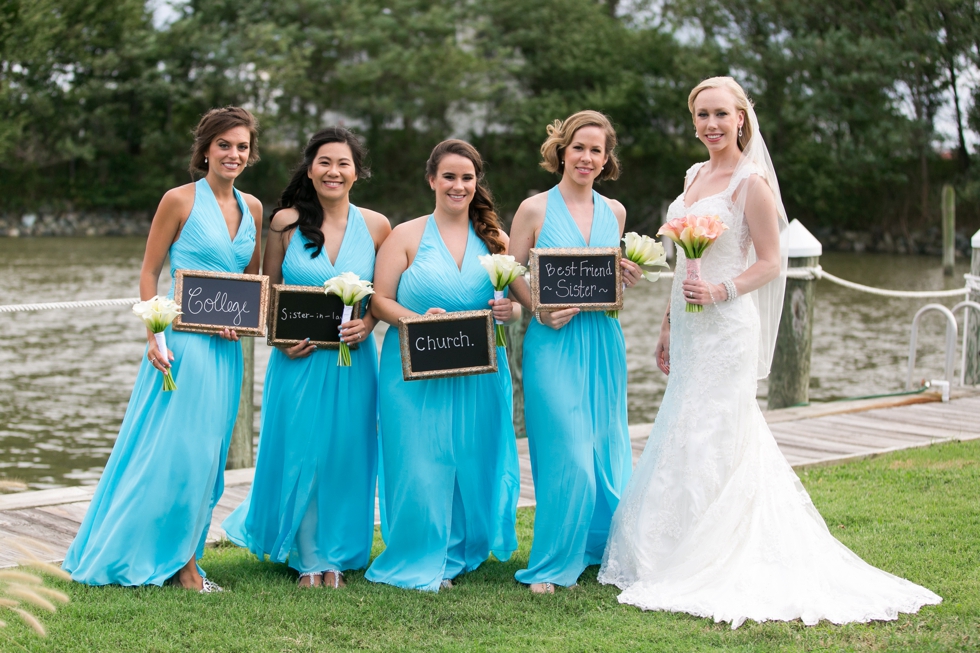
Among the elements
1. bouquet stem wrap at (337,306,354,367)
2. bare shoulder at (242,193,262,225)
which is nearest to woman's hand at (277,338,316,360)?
bouquet stem wrap at (337,306,354,367)

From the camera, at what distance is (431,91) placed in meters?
39.9

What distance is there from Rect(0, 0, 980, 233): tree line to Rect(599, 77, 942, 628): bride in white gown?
3171 cm

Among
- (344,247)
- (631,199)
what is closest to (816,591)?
(344,247)

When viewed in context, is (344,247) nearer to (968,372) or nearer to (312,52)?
(968,372)

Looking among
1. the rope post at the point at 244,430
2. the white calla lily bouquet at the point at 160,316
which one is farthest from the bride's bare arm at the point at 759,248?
the rope post at the point at 244,430

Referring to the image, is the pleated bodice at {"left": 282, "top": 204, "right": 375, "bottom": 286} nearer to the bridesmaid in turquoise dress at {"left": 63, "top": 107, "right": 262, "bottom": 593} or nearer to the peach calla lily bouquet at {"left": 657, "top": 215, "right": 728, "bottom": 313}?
the bridesmaid in turquoise dress at {"left": 63, "top": 107, "right": 262, "bottom": 593}

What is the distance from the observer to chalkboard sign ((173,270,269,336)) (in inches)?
192

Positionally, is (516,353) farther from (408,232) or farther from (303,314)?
(303,314)

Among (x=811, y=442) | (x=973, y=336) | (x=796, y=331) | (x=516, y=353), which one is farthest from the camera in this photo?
(x=973, y=336)

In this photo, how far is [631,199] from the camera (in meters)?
41.0

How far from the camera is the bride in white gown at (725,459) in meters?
4.71

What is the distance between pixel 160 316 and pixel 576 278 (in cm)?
190

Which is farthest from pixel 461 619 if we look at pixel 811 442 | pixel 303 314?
pixel 811 442

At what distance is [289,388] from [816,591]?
259 cm
